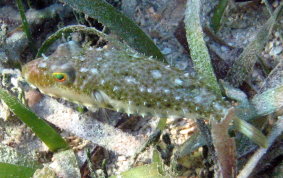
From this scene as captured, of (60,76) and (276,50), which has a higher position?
(276,50)

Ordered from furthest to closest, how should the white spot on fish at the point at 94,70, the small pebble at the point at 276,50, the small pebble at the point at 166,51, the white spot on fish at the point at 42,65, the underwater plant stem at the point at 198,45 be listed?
the small pebble at the point at 166,51, the small pebble at the point at 276,50, the underwater plant stem at the point at 198,45, the white spot on fish at the point at 42,65, the white spot on fish at the point at 94,70

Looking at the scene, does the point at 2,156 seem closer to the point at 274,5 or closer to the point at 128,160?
the point at 128,160

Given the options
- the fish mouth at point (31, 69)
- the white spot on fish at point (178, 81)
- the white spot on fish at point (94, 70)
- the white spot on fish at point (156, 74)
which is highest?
the white spot on fish at point (178, 81)

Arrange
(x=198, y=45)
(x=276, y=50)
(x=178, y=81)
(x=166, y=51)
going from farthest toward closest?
(x=166, y=51), (x=276, y=50), (x=198, y=45), (x=178, y=81)

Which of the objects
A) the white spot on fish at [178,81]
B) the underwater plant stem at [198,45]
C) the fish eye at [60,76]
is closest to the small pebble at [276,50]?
the underwater plant stem at [198,45]

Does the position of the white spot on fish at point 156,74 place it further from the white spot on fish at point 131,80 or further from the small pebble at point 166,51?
the small pebble at point 166,51

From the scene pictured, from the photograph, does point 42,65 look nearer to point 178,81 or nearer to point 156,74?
point 156,74

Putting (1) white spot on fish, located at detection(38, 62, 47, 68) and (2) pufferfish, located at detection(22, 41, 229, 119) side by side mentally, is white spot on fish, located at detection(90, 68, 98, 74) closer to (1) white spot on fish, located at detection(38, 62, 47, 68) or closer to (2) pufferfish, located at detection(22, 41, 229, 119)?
(2) pufferfish, located at detection(22, 41, 229, 119)

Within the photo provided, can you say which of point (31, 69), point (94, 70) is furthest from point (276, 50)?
point (31, 69)

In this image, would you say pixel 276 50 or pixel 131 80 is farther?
pixel 276 50
